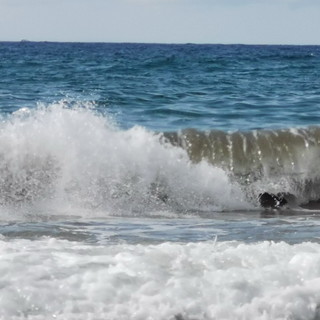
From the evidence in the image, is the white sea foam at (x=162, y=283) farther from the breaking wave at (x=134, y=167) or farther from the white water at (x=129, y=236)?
the breaking wave at (x=134, y=167)

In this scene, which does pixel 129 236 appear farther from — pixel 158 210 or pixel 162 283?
pixel 158 210

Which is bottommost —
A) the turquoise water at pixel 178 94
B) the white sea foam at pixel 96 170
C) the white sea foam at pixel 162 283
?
the white sea foam at pixel 162 283

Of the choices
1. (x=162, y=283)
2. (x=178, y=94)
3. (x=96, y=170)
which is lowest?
(x=162, y=283)

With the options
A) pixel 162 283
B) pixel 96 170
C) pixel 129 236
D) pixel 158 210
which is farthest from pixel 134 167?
pixel 162 283

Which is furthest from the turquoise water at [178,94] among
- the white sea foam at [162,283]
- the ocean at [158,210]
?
the white sea foam at [162,283]

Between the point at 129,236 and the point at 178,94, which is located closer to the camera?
the point at 129,236

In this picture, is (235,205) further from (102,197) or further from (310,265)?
(310,265)

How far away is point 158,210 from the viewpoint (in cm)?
898

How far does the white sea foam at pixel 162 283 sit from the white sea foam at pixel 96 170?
9.95 ft

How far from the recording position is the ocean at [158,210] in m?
5.02

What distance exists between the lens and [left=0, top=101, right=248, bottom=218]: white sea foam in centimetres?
924

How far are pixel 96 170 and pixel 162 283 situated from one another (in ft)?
15.6

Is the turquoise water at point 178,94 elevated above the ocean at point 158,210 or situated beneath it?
elevated above

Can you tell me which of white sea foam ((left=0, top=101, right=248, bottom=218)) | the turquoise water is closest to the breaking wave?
white sea foam ((left=0, top=101, right=248, bottom=218))
